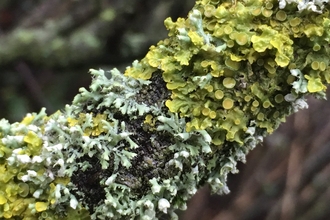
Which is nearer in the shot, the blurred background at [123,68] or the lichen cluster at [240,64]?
the lichen cluster at [240,64]

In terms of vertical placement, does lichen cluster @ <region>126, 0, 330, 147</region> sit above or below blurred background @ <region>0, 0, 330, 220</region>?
below

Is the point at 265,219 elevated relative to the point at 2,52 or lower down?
lower down

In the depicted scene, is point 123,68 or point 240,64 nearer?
point 240,64

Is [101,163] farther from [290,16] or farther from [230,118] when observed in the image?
[290,16]

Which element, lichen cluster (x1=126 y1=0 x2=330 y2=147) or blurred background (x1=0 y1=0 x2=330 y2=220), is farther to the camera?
blurred background (x1=0 y1=0 x2=330 y2=220)

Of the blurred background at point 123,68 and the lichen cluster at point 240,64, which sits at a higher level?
the blurred background at point 123,68

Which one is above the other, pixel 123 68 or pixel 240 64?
pixel 123 68

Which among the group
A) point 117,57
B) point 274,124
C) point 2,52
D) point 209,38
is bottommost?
point 274,124

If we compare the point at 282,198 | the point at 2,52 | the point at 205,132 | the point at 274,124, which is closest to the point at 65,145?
the point at 205,132
